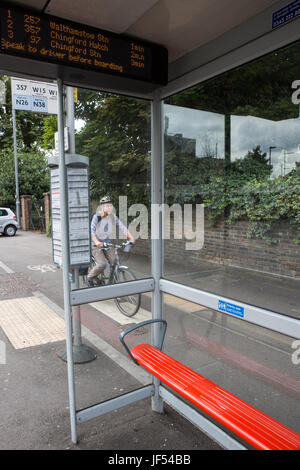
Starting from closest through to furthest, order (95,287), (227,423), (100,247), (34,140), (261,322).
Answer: (227,423)
(261,322)
(95,287)
(100,247)
(34,140)

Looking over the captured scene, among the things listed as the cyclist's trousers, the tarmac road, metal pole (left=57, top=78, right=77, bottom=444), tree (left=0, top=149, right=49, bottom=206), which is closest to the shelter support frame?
metal pole (left=57, top=78, right=77, bottom=444)

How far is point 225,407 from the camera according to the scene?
6.68ft

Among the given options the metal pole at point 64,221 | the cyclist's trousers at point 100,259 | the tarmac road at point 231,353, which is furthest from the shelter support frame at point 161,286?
the cyclist's trousers at point 100,259

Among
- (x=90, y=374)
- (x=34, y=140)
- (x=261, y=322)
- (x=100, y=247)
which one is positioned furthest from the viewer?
(x=34, y=140)

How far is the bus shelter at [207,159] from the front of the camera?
78.7 inches

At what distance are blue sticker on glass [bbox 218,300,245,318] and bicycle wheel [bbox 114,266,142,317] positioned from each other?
2.56ft

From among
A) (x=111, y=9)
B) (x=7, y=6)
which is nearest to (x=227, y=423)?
(x=111, y=9)

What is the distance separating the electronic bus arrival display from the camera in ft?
6.43

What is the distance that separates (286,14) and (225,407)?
Result: 2.18 meters

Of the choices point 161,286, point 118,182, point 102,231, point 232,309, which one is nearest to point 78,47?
point 118,182

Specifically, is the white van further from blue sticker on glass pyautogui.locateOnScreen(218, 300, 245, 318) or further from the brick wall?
blue sticker on glass pyautogui.locateOnScreen(218, 300, 245, 318)
